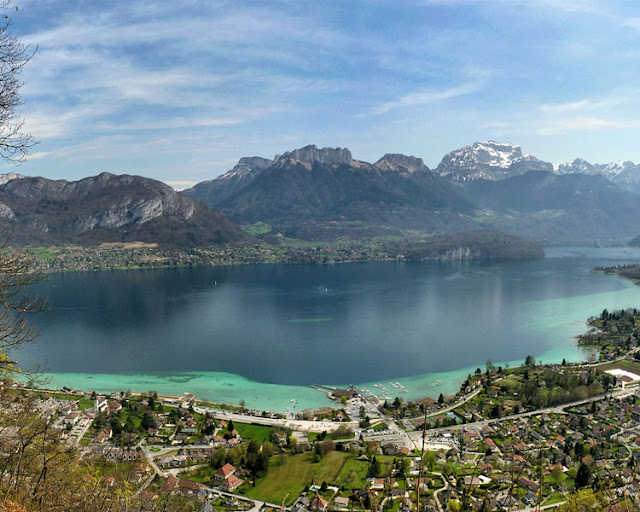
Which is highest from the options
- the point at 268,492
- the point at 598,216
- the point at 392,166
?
the point at 392,166

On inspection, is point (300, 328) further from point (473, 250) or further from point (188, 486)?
point (473, 250)

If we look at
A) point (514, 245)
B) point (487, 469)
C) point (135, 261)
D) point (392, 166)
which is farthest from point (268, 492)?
point (392, 166)

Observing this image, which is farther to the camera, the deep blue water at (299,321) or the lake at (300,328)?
the deep blue water at (299,321)

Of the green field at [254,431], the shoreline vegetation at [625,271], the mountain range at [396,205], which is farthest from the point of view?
the mountain range at [396,205]

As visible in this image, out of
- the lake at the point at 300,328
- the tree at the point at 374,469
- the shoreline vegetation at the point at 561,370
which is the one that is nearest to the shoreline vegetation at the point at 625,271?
the lake at the point at 300,328

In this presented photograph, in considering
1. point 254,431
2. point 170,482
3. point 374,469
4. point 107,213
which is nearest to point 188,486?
point 170,482

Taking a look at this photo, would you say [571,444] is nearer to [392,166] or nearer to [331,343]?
[331,343]

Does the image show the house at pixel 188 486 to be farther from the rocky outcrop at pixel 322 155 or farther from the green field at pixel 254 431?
the rocky outcrop at pixel 322 155
